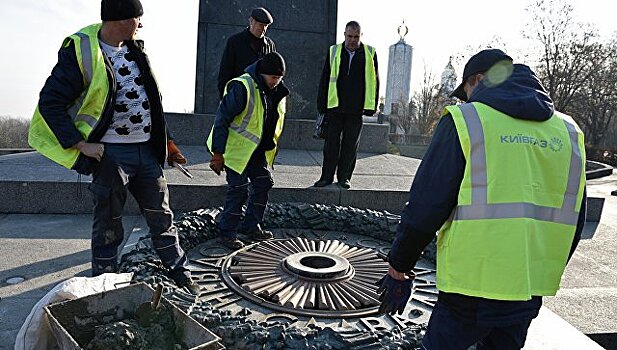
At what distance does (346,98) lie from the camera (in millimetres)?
5531

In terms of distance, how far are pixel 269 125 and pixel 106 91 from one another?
1496mm

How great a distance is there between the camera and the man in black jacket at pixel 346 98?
18.0 ft

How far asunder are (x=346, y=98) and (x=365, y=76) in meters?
0.33

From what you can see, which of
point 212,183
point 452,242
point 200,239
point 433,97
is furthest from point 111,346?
point 433,97

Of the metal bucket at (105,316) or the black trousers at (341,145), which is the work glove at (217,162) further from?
the black trousers at (341,145)

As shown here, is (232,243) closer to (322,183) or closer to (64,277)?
(64,277)

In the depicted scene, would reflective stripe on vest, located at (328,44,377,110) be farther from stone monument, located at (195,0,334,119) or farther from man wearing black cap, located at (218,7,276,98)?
stone monument, located at (195,0,334,119)

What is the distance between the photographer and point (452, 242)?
188 centimetres

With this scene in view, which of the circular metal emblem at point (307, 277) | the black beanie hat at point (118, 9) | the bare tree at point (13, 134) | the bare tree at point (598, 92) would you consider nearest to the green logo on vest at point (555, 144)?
the circular metal emblem at point (307, 277)

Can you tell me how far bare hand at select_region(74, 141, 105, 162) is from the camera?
2768 mm

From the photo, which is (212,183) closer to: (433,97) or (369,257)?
(369,257)

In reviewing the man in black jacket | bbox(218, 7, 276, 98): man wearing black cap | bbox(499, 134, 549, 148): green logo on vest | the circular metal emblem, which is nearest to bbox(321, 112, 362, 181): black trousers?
the man in black jacket

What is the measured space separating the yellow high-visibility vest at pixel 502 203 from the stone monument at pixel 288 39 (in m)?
6.84

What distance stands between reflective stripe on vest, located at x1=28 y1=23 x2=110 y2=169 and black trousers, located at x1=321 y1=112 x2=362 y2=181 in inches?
120
